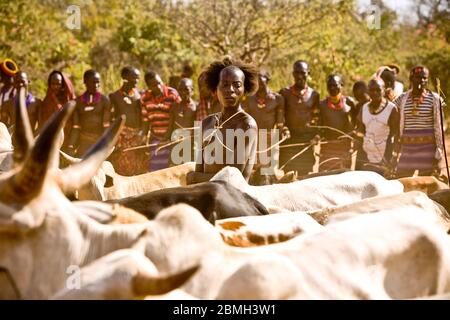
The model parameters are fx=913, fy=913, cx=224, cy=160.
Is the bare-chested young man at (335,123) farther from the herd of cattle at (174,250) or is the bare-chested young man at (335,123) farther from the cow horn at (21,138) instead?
the cow horn at (21,138)

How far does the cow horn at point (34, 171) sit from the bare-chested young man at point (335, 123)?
23.1 ft

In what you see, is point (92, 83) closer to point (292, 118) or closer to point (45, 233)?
point (292, 118)

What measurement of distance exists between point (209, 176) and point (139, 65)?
15482 mm

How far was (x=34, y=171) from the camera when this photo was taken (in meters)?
3.29

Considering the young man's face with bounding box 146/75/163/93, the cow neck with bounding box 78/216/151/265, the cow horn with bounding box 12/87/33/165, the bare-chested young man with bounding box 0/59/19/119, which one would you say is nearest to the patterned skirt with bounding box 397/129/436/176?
the young man's face with bounding box 146/75/163/93

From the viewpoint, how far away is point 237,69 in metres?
6.16

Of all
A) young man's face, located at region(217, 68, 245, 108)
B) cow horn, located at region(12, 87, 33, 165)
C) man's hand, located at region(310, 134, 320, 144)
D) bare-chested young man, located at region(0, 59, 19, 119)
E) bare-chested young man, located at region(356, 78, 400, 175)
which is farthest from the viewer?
bare-chested young man, located at region(0, 59, 19, 119)

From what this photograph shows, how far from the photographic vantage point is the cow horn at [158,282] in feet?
10.1

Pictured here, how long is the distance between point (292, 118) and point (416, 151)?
1805 millimetres

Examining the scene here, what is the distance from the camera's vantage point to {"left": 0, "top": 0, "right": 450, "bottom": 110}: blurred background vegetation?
17.7 metres

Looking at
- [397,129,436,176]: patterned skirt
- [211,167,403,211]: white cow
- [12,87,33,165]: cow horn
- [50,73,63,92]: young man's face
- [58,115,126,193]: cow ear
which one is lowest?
[397,129,436,176]: patterned skirt

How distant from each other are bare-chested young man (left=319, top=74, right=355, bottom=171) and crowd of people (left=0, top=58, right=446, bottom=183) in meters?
0.01

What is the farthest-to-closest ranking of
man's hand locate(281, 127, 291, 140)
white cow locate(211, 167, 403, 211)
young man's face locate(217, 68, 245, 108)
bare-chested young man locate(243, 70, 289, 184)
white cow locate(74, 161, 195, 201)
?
bare-chested young man locate(243, 70, 289, 184) → man's hand locate(281, 127, 291, 140) → white cow locate(74, 161, 195, 201) → young man's face locate(217, 68, 245, 108) → white cow locate(211, 167, 403, 211)

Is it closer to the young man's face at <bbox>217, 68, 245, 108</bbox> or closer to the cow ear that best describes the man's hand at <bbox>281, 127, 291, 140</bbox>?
the young man's face at <bbox>217, 68, 245, 108</bbox>
